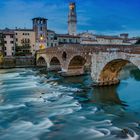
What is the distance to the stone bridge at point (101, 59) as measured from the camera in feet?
82.4

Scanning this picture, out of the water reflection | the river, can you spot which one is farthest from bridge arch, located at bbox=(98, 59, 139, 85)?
the river

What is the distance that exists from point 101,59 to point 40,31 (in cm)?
5214

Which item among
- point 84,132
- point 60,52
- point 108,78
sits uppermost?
point 60,52

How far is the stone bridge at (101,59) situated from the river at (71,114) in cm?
149

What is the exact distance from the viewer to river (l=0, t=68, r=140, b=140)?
15711 mm

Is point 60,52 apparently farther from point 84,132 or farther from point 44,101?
point 84,132

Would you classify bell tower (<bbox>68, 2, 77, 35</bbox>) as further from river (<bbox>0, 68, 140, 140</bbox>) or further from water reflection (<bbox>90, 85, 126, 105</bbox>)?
river (<bbox>0, 68, 140, 140</bbox>)

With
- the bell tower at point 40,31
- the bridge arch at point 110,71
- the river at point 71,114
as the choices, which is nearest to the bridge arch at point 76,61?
the bridge arch at point 110,71

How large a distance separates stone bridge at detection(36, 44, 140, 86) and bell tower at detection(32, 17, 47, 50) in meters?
32.6

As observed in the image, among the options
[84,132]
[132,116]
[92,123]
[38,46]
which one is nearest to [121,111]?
[132,116]

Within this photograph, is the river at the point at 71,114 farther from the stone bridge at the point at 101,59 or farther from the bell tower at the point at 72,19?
the bell tower at the point at 72,19

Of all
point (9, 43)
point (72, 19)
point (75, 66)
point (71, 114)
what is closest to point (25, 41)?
point (9, 43)

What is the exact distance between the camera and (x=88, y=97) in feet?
85.3

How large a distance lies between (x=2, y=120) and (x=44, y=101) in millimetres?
6283
